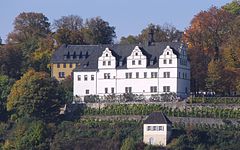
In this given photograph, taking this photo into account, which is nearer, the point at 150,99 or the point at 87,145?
the point at 87,145

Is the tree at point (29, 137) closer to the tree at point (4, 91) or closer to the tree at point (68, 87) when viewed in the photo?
the tree at point (4, 91)

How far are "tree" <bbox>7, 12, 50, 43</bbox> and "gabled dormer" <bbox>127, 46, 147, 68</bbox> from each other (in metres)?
23.8

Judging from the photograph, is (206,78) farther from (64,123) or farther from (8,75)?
(8,75)

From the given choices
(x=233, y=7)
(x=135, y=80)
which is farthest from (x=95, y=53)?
(x=233, y=7)

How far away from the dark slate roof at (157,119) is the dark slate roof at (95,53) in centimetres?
945

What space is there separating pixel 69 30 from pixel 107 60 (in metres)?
15.5

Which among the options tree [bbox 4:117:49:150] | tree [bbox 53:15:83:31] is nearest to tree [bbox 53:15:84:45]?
tree [bbox 53:15:83:31]

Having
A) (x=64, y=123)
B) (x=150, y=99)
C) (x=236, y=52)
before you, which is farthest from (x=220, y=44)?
(x=64, y=123)

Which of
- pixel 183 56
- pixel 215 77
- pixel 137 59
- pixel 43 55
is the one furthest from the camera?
pixel 43 55

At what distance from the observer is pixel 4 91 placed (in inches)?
3836

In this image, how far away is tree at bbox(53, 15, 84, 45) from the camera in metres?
111

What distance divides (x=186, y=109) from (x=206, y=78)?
18.2 feet

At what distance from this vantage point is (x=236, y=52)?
3844 inches

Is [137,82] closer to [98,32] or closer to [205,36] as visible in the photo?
[205,36]
